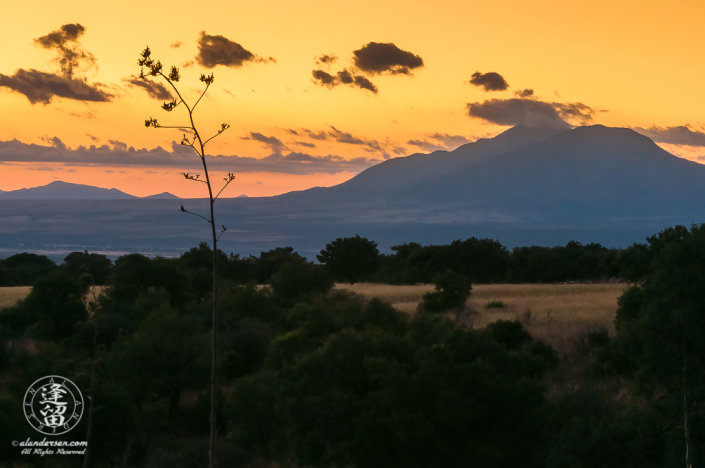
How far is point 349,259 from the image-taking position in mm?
90375

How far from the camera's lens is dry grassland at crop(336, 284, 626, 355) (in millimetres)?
37000

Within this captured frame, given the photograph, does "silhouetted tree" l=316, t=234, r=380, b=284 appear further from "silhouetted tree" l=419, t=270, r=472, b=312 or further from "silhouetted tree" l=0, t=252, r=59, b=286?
"silhouetted tree" l=419, t=270, r=472, b=312

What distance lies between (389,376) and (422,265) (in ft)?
220

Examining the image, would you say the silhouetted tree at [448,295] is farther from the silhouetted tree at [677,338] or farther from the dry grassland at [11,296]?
the dry grassland at [11,296]

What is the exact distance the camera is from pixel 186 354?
119 ft

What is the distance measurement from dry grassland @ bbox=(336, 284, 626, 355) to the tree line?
12.6 meters

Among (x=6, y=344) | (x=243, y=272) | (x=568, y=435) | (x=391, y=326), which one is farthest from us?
(x=243, y=272)

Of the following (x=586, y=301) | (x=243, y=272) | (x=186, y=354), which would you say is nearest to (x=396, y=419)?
(x=186, y=354)

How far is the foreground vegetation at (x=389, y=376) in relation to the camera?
17094 mm

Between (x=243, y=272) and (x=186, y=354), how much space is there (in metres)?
47.6

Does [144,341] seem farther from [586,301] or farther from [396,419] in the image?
[586,301]

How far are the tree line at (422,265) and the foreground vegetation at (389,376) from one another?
1058 inches

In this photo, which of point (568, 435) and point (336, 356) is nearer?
point (568, 435)

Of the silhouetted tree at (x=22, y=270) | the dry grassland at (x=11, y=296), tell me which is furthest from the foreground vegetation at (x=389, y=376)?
the silhouetted tree at (x=22, y=270)
